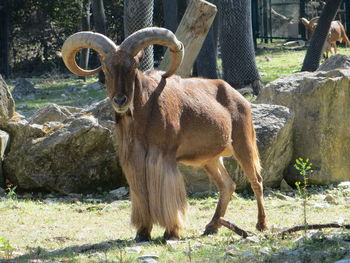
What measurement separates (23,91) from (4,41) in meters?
5.18

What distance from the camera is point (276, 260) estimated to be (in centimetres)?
618

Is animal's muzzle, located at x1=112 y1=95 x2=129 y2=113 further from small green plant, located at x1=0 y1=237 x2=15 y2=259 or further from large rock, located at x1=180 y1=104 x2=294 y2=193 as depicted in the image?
large rock, located at x1=180 y1=104 x2=294 y2=193

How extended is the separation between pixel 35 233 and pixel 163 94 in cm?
203

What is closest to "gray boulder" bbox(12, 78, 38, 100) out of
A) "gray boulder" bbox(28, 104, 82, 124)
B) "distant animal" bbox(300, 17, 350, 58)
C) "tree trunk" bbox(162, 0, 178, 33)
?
"tree trunk" bbox(162, 0, 178, 33)

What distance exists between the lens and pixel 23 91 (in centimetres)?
2012

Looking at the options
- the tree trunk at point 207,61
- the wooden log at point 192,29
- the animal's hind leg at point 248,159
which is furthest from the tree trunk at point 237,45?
the animal's hind leg at point 248,159

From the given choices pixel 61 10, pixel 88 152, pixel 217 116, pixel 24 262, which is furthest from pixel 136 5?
pixel 61 10

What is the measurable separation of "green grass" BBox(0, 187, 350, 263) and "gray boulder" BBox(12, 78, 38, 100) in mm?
9515

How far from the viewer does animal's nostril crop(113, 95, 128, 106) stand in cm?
745

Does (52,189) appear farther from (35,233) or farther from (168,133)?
(168,133)

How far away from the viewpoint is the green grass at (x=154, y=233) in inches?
257

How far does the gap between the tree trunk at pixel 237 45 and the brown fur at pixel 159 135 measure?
329 inches

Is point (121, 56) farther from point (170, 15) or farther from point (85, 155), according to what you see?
point (170, 15)

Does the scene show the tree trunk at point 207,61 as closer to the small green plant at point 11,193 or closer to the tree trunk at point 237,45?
the tree trunk at point 237,45
